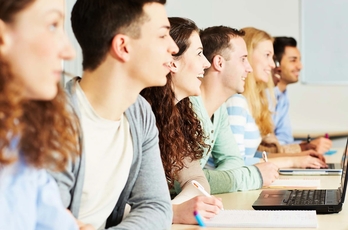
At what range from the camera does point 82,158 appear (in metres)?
1.36

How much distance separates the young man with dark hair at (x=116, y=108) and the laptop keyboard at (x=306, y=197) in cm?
48

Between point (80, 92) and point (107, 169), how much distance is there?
0.63 feet

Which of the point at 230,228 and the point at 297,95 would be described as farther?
the point at 297,95

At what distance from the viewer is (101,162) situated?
1.43m

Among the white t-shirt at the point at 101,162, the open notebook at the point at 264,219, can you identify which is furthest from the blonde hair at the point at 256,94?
the white t-shirt at the point at 101,162

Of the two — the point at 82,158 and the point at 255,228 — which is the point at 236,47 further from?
the point at 82,158

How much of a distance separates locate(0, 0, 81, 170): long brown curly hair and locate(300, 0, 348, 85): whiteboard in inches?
174

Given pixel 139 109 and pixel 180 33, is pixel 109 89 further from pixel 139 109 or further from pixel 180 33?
pixel 180 33

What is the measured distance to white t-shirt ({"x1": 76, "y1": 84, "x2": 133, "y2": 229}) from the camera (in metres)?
1.42

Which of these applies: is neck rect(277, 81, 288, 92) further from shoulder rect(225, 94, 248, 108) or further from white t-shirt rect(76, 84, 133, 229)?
white t-shirt rect(76, 84, 133, 229)

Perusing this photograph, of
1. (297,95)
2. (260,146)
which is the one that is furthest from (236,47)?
(297,95)

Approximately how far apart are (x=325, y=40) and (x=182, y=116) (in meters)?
3.42

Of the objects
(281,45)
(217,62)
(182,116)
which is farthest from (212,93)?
(281,45)

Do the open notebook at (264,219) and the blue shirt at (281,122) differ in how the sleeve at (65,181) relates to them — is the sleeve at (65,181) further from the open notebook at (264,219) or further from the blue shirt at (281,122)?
the blue shirt at (281,122)
